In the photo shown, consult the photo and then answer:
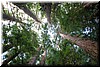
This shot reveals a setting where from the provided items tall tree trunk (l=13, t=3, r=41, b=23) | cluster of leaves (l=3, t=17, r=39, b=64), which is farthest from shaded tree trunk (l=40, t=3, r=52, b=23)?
cluster of leaves (l=3, t=17, r=39, b=64)

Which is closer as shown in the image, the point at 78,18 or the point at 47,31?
the point at 78,18

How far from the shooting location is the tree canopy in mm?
6789

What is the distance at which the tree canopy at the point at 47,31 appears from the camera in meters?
6.79

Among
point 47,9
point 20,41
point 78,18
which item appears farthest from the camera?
point 47,9

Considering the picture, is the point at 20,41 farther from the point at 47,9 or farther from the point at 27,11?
the point at 47,9

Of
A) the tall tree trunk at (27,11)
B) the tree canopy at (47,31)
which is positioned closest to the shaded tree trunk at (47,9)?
the tree canopy at (47,31)

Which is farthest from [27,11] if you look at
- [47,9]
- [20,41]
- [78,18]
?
[78,18]

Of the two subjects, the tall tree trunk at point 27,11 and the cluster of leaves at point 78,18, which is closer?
the cluster of leaves at point 78,18

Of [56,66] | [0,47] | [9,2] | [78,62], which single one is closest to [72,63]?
[78,62]

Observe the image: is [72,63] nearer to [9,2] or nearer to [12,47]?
[12,47]

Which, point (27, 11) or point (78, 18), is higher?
point (27, 11)

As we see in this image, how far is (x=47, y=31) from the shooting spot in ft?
25.6

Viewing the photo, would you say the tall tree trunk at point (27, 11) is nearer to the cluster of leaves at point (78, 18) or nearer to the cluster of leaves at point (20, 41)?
the cluster of leaves at point (20, 41)

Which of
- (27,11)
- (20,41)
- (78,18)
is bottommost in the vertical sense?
(20,41)
